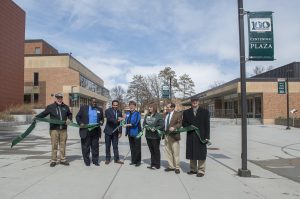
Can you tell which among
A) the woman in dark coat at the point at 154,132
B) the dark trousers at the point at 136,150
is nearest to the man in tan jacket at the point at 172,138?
the woman in dark coat at the point at 154,132

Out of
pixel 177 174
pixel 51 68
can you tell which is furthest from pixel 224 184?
pixel 51 68

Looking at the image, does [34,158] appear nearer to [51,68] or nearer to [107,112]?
[107,112]

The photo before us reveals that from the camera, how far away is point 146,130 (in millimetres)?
10711

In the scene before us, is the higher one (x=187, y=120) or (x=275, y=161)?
(x=187, y=120)

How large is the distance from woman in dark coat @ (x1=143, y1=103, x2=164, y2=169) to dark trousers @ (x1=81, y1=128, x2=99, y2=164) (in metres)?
1.46

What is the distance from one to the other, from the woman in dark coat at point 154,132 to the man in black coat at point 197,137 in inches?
34.9

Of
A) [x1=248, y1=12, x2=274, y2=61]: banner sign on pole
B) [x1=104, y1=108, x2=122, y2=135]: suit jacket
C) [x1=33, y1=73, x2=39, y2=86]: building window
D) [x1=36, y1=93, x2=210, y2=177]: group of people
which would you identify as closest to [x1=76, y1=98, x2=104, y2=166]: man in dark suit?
[x1=36, y1=93, x2=210, y2=177]: group of people

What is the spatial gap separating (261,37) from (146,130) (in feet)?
12.2

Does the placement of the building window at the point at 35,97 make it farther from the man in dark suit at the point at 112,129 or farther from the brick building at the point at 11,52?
the man in dark suit at the point at 112,129

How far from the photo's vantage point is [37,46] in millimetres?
81625

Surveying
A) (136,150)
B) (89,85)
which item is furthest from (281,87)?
(89,85)

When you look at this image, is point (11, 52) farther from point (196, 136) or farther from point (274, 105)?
point (196, 136)

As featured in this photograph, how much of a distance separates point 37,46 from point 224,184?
256 ft

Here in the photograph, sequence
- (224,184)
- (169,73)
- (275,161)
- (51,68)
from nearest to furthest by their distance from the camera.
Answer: (224,184) < (275,161) < (169,73) < (51,68)
